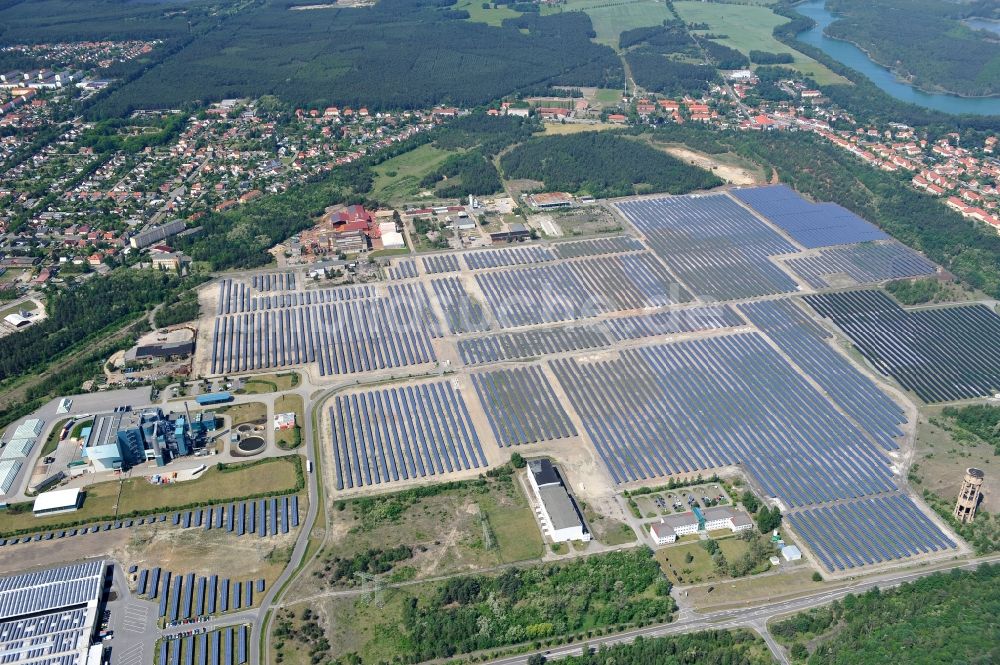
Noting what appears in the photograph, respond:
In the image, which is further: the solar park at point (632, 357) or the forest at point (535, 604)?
the solar park at point (632, 357)

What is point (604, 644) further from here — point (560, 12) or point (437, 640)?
point (560, 12)

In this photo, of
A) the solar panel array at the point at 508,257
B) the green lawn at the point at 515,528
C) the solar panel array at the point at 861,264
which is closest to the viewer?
the green lawn at the point at 515,528

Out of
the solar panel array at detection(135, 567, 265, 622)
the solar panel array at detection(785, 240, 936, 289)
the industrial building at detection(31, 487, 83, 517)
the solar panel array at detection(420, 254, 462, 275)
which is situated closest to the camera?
the solar panel array at detection(135, 567, 265, 622)

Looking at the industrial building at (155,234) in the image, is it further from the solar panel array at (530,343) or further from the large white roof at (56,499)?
the solar panel array at (530,343)

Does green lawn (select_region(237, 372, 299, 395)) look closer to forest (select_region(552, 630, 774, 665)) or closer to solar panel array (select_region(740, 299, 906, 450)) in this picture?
forest (select_region(552, 630, 774, 665))

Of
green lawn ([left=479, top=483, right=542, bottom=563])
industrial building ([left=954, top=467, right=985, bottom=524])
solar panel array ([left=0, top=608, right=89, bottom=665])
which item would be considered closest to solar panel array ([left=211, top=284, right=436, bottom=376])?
green lawn ([left=479, top=483, right=542, bottom=563])

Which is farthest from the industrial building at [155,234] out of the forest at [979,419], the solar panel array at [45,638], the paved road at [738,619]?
the forest at [979,419]

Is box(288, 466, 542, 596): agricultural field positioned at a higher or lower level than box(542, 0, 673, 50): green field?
lower
